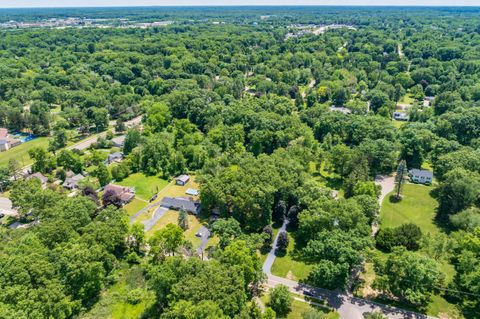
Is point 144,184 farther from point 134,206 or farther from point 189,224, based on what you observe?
point 189,224

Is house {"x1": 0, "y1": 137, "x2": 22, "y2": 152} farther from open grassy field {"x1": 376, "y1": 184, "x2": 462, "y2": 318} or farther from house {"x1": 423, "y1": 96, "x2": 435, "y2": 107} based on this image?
house {"x1": 423, "y1": 96, "x2": 435, "y2": 107}

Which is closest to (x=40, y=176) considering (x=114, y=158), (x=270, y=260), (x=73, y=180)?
(x=73, y=180)

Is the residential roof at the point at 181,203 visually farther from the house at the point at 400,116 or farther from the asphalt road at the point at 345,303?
the house at the point at 400,116

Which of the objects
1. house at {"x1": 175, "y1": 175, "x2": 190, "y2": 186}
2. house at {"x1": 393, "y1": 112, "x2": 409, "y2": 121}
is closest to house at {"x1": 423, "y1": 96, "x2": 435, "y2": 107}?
house at {"x1": 393, "y1": 112, "x2": 409, "y2": 121}

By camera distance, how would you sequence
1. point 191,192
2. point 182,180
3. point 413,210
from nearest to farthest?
point 413,210
point 191,192
point 182,180

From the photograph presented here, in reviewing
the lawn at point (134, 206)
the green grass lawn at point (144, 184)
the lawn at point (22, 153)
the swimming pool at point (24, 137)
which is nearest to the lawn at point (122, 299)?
the lawn at point (134, 206)

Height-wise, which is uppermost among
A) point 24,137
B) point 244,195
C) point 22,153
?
point 244,195
